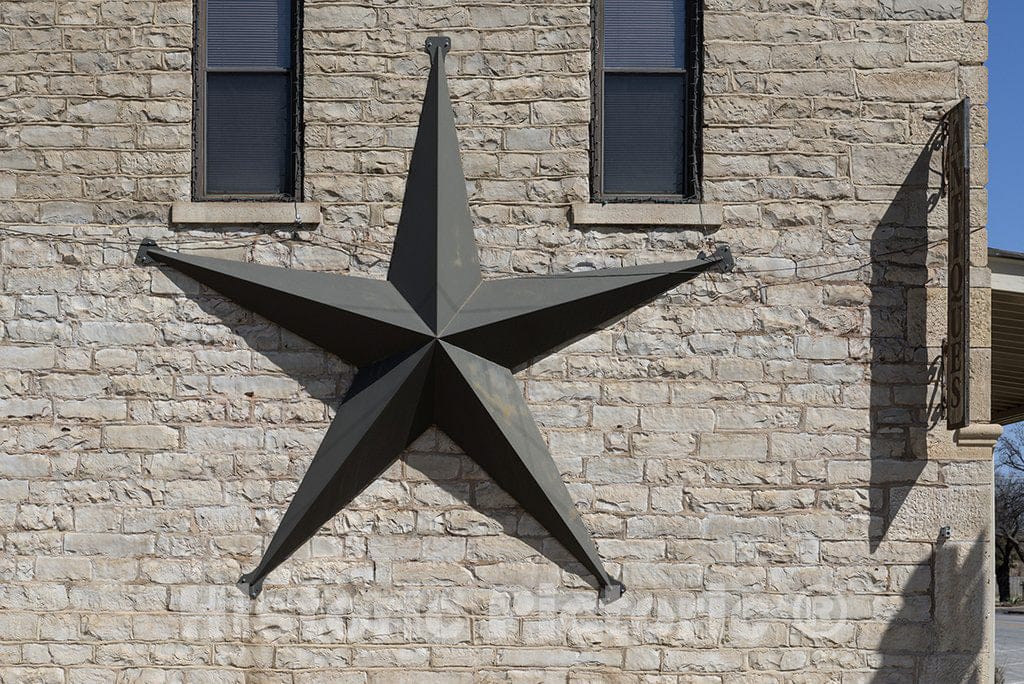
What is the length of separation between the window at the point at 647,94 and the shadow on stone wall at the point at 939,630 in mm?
2962

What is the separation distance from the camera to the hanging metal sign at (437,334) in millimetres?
6898

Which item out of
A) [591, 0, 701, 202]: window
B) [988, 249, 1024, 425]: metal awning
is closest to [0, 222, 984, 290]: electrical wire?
[988, 249, 1024, 425]: metal awning

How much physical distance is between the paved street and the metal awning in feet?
21.8

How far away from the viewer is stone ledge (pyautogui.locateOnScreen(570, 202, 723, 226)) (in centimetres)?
714

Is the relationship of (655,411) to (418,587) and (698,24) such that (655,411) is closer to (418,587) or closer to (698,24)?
(418,587)

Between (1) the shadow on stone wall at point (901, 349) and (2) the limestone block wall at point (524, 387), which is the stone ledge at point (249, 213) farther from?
(1) the shadow on stone wall at point (901, 349)

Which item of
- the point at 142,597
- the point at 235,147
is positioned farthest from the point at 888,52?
the point at 142,597

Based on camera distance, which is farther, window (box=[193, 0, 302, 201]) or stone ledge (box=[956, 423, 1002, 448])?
window (box=[193, 0, 302, 201])

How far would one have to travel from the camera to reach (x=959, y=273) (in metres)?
6.77

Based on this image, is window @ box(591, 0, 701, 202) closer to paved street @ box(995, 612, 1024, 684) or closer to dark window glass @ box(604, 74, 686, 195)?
dark window glass @ box(604, 74, 686, 195)

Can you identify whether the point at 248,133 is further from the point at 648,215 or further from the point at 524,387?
the point at 648,215

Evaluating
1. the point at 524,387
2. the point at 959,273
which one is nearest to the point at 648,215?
the point at 524,387

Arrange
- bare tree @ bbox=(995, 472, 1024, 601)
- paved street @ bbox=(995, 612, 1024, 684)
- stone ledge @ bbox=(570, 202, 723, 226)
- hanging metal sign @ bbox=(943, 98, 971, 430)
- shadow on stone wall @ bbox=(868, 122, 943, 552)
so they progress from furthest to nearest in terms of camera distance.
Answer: bare tree @ bbox=(995, 472, 1024, 601) → paved street @ bbox=(995, 612, 1024, 684) → stone ledge @ bbox=(570, 202, 723, 226) → shadow on stone wall @ bbox=(868, 122, 943, 552) → hanging metal sign @ bbox=(943, 98, 971, 430)

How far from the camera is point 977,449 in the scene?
23.0ft
